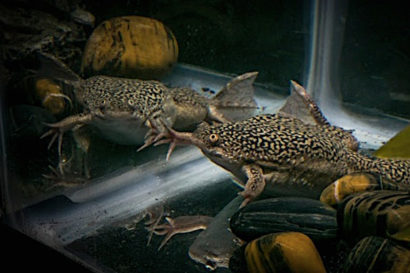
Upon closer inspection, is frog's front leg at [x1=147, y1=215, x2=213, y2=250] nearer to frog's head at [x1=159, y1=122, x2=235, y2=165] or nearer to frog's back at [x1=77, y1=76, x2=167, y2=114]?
frog's head at [x1=159, y1=122, x2=235, y2=165]

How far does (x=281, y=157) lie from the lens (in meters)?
1.95

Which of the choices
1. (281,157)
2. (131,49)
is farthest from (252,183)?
(131,49)

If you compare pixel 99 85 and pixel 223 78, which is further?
pixel 223 78

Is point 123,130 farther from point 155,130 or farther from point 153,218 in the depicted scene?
point 153,218

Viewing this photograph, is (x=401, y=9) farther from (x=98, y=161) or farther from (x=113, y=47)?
(x=98, y=161)

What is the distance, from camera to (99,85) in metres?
2.33

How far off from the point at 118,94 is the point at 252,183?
1.00 metres

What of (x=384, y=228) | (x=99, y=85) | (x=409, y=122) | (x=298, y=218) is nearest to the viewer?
(x=384, y=228)

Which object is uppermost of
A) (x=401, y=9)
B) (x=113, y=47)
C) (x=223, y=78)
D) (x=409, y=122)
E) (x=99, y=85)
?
(x=401, y=9)

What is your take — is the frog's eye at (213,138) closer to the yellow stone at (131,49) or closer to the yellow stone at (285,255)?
the yellow stone at (285,255)

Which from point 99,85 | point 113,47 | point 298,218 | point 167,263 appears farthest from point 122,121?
point 298,218

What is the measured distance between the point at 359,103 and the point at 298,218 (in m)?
2.10

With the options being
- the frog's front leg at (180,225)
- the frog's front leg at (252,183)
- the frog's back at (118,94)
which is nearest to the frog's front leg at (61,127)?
the frog's back at (118,94)

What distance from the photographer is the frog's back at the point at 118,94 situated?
2.22 m
